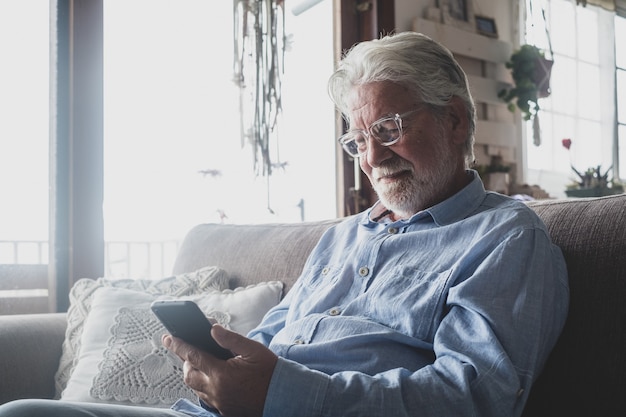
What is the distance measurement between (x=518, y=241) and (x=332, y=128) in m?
2.77

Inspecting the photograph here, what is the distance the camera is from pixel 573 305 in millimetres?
1266

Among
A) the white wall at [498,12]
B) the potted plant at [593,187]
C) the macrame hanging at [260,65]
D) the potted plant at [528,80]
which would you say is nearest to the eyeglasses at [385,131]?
the macrame hanging at [260,65]

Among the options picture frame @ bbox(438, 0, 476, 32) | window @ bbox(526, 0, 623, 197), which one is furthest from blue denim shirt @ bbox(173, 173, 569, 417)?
window @ bbox(526, 0, 623, 197)

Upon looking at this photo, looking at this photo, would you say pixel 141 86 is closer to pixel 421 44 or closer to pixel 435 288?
pixel 421 44

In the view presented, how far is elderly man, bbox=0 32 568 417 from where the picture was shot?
107cm

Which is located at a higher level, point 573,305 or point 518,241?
point 518,241

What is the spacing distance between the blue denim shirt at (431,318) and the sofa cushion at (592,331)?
0.04 meters

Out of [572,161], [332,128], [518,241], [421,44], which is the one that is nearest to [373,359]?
[518,241]

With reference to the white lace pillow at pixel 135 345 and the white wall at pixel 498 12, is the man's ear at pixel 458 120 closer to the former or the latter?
the white lace pillow at pixel 135 345

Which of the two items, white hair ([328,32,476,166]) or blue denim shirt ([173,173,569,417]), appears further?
white hair ([328,32,476,166])

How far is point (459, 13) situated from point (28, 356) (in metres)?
3.23

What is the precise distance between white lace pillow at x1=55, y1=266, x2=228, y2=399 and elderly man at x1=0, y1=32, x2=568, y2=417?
42 centimetres

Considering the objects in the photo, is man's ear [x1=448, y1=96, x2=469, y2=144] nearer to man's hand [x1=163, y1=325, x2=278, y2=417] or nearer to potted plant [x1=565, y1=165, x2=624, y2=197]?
man's hand [x1=163, y1=325, x2=278, y2=417]

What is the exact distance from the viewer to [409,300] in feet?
4.20
